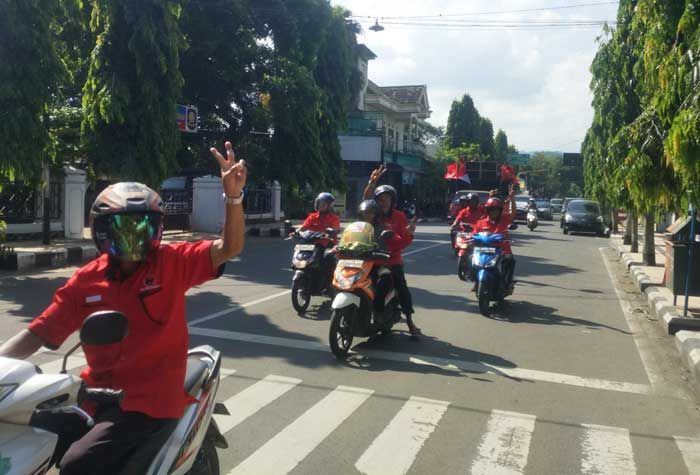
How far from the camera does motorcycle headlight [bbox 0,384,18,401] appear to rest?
224 cm

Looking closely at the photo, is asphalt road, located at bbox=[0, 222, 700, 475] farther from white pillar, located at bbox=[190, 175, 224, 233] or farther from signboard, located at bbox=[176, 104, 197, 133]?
white pillar, located at bbox=[190, 175, 224, 233]

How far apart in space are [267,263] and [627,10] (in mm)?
9498

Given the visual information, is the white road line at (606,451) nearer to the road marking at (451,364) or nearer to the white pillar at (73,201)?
the road marking at (451,364)

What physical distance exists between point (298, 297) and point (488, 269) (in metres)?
2.72

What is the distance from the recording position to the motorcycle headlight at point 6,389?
224cm

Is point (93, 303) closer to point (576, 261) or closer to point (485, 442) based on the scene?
point (485, 442)

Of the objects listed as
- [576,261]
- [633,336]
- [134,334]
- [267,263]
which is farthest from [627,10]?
[134,334]

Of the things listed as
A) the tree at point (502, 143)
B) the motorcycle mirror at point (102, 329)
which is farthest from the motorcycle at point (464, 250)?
the tree at point (502, 143)

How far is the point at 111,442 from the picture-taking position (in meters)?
2.58

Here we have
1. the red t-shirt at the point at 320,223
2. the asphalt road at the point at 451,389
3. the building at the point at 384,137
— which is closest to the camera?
the asphalt road at the point at 451,389

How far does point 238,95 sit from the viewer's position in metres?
23.7

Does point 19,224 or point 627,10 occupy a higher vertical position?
point 627,10

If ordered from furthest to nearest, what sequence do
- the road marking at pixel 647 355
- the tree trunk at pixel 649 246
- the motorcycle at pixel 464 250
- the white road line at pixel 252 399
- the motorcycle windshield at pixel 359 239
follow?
the tree trunk at pixel 649 246 < the motorcycle at pixel 464 250 < the motorcycle windshield at pixel 359 239 < the road marking at pixel 647 355 < the white road line at pixel 252 399

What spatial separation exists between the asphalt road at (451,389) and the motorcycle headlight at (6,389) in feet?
7.39
